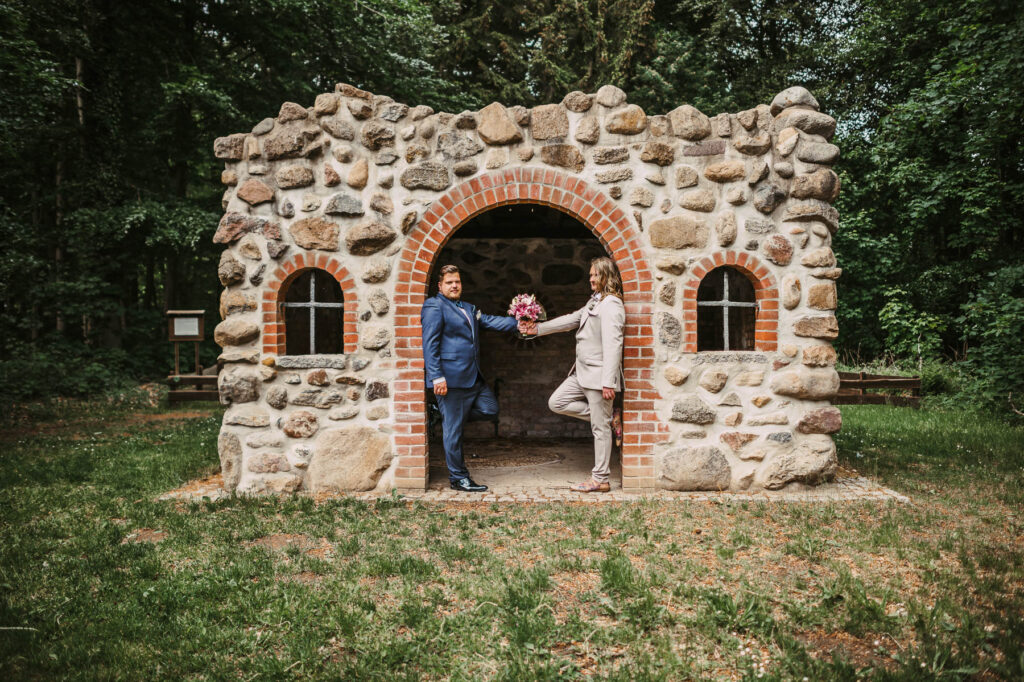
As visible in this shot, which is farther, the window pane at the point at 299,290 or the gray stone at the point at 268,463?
the window pane at the point at 299,290

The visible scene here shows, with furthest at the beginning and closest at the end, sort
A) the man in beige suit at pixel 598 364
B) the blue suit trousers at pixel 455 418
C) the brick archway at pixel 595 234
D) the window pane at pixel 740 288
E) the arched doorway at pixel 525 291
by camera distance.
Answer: the arched doorway at pixel 525 291, the window pane at pixel 740 288, the blue suit trousers at pixel 455 418, the brick archway at pixel 595 234, the man in beige suit at pixel 598 364

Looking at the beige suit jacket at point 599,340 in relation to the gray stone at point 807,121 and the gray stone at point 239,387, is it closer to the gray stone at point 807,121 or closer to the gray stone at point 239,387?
the gray stone at point 807,121

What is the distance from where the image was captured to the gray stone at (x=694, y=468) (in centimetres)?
555

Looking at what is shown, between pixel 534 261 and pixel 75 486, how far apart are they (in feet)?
18.8

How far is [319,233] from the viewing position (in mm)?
5543

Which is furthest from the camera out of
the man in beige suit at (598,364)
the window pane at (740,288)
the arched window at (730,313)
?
the window pane at (740,288)

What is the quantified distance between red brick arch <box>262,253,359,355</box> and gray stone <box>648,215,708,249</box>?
270 centimetres

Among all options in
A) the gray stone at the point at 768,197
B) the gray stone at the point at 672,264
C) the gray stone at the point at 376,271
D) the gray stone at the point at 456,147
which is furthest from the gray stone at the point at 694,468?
the gray stone at the point at 456,147

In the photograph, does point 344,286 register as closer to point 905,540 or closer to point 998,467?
point 905,540

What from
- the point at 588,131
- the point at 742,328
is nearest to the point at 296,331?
the point at 588,131

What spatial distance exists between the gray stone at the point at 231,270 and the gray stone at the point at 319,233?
0.59 meters

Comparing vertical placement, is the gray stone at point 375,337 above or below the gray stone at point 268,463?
above

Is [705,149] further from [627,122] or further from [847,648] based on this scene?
[847,648]

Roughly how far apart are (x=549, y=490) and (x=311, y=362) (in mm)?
2388
